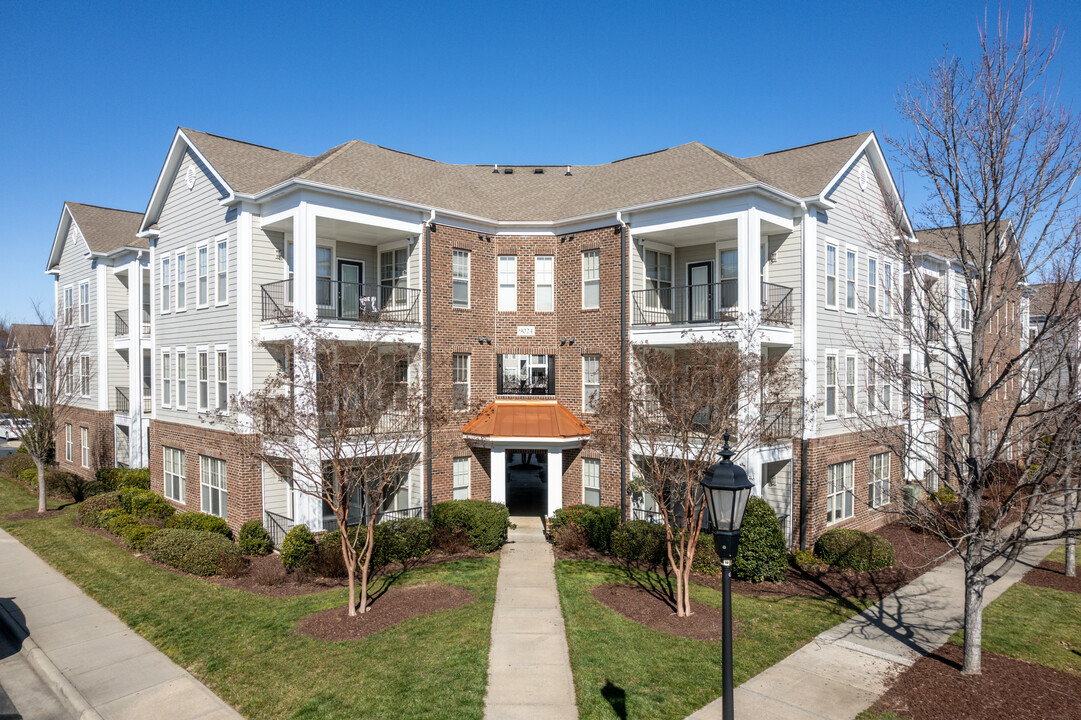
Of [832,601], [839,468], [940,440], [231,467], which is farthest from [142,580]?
[940,440]

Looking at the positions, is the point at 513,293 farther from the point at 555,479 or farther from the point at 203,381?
the point at 203,381

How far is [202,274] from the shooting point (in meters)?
19.8

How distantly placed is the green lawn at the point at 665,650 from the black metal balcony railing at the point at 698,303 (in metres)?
7.22

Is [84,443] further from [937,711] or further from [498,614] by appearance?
[937,711]

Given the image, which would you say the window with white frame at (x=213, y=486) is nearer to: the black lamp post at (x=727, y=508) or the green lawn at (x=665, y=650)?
the green lawn at (x=665, y=650)

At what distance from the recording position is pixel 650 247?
774 inches

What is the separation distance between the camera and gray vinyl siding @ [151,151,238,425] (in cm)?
1834

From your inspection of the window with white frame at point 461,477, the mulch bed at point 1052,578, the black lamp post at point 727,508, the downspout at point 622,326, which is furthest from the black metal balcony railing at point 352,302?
the mulch bed at point 1052,578

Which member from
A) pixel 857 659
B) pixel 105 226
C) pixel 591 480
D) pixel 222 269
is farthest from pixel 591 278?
pixel 105 226

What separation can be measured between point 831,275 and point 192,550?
18519 millimetres

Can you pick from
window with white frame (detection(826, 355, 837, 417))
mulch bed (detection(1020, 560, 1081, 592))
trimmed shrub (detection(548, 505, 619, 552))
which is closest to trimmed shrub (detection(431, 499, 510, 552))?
trimmed shrub (detection(548, 505, 619, 552))

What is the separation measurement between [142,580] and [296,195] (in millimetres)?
10007

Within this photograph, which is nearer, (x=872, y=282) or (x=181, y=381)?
(x=872, y=282)

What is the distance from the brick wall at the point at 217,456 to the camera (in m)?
17.8
